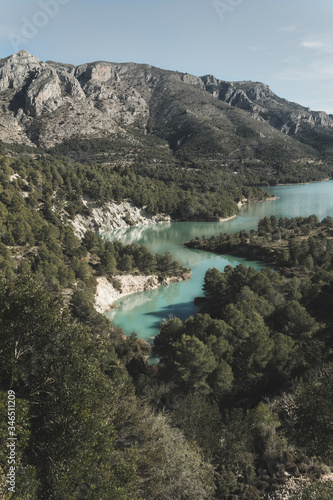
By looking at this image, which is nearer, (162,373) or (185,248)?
(162,373)

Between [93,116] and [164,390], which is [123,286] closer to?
[164,390]

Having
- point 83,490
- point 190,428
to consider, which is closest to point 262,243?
point 190,428

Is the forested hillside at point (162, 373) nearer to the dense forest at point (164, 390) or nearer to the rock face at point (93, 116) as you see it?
the dense forest at point (164, 390)

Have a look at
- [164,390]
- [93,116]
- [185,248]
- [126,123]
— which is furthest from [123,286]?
[126,123]

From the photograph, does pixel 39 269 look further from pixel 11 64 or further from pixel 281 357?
pixel 11 64

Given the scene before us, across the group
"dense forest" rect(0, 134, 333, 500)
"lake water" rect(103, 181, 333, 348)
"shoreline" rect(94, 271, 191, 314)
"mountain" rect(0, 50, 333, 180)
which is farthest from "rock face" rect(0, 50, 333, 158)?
"dense forest" rect(0, 134, 333, 500)

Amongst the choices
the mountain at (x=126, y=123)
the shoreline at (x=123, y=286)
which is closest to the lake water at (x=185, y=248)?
the shoreline at (x=123, y=286)
